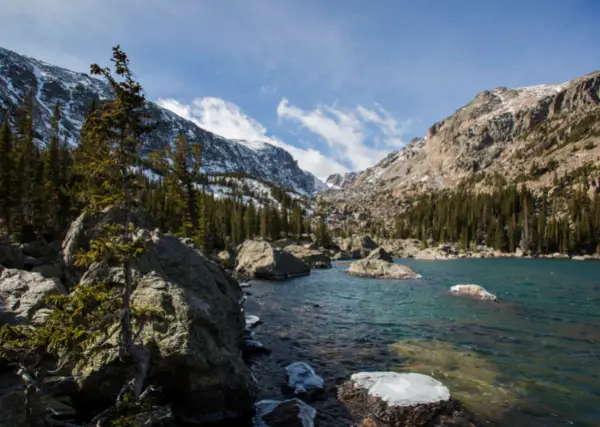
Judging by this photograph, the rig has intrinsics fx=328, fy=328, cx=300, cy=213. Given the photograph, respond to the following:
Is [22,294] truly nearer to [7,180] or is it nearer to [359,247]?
[7,180]

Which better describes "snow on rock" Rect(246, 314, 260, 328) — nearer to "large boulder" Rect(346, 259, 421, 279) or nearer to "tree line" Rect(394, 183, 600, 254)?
"large boulder" Rect(346, 259, 421, 279)

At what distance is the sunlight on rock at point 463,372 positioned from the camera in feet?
40.9

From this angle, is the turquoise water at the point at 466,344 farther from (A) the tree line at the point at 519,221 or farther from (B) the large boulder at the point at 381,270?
(A) the tree line at the point at 519,221

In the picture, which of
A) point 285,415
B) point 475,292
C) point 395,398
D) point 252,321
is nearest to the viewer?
point 285,415

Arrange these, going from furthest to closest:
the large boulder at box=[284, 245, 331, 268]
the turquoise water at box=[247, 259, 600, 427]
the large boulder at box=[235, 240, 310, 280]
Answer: the large boulder at box=[284, 245, 331, 268], the large boulder at box=[235, 240, 310, 280], the turquoise water at box=[247, 259, 600, 427]

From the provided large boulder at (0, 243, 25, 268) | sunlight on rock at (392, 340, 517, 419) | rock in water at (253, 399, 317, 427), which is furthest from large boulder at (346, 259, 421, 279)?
large boulder at (0, 243, 25, 268)

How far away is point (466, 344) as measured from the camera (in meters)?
19.4

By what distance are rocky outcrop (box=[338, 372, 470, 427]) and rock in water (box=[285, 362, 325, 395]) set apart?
1.13m

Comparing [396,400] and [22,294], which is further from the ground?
[22,294]

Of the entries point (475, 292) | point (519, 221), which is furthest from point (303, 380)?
point (519, 221)

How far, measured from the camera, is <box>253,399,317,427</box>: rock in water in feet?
35.3

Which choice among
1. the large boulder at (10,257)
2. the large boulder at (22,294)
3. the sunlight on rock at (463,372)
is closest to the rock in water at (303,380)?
the sunlight on rock at (463,372)

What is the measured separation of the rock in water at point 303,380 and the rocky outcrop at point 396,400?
113 centimetres

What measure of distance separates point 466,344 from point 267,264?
131ft
